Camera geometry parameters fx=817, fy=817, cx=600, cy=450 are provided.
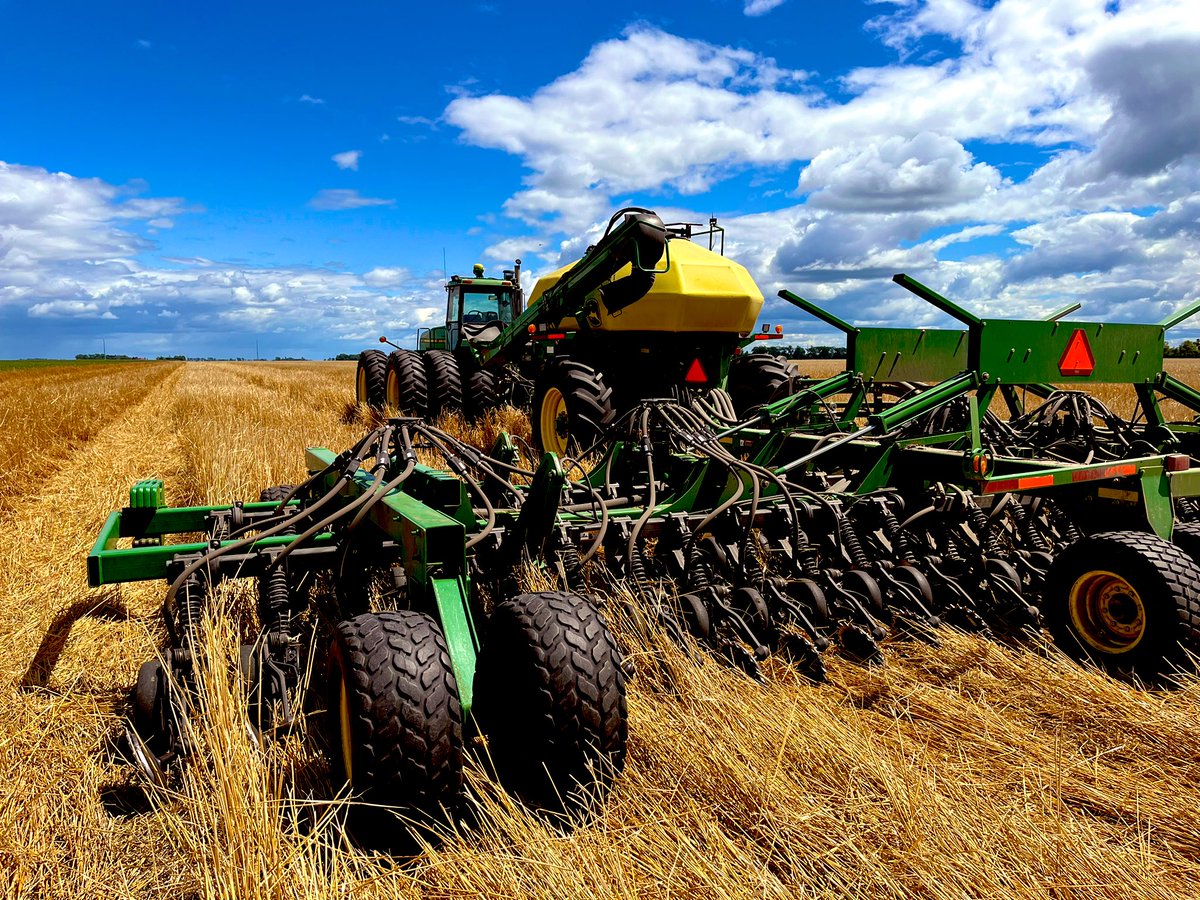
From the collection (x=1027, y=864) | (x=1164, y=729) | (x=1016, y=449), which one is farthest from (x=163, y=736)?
(x=1016, y=449)

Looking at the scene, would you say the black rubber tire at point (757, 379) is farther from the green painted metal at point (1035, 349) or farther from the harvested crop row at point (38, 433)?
the harvested crop row at point (38, 433)

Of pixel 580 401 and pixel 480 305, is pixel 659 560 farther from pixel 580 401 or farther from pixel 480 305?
pixel 480 305

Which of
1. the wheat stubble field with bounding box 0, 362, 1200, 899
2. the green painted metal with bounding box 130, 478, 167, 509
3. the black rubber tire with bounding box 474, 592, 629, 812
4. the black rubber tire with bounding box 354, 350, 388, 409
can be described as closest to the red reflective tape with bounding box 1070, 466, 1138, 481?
the wheat stubble field with bounding box 0, 362, 1200, 899

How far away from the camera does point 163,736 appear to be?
2.51 m

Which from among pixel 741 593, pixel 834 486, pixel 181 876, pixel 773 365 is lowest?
pixel 181 876

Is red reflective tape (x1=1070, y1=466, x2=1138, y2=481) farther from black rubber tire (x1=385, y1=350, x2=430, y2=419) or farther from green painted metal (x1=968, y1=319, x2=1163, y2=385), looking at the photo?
black rubber tire (x1=385, y1=350, x2=430, y2=419)

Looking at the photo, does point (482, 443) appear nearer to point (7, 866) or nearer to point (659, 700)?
point (659, 700)

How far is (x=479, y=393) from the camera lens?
10.4m

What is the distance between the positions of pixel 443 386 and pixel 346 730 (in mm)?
8216

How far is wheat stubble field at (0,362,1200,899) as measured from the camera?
1.85 meters

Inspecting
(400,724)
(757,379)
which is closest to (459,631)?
(400,724)

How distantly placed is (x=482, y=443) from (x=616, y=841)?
754 centimetres

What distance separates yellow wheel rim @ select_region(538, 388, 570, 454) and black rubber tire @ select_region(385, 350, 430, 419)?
2.65 m

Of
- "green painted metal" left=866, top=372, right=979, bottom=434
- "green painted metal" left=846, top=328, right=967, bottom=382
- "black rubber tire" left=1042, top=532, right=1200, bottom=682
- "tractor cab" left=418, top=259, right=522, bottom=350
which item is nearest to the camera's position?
"black rubber tire" left=1042, top=532, right=1200, bottom=682
